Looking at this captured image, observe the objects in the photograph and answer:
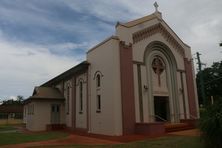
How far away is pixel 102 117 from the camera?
1942 cm

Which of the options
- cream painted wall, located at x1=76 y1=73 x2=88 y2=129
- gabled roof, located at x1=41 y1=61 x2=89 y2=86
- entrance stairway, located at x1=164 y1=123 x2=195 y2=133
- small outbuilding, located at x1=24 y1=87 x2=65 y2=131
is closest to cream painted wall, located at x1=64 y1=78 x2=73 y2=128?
gabled roof, located at x1=41 y1=61 x2=89 y2=86

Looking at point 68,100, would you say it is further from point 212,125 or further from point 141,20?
point 212,125

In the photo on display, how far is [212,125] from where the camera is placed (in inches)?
348

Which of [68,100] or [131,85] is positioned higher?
[131,85]

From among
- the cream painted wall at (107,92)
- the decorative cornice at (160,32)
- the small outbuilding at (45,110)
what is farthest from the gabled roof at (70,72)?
the decorative cornice at (160,32)

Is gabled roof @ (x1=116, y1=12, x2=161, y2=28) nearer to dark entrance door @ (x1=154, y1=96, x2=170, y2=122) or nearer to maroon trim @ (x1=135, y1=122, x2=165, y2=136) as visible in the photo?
dark entrance door @ (x1=154, y1=96, x2=170, y2=122)

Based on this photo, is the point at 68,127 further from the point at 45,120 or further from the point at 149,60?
the point at 149,60

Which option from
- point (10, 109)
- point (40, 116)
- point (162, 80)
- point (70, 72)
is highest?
point (70, 72)

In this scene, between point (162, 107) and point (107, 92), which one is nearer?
point (107, 92)

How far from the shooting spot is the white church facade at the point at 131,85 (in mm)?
18531

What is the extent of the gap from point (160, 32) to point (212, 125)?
1541 centimetres

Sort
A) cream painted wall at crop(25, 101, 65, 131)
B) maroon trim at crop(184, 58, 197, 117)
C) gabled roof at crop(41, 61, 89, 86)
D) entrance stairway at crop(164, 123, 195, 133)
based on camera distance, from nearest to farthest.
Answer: entrance stairway at crop(164, 123, 195, 133) → gabled roof at crop(41, 61, 89, 86) → maroon trim at crop(184, 58, 197, 117) → cream painted wall at crop(25, 101, 65, 131)

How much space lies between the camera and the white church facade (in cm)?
1853

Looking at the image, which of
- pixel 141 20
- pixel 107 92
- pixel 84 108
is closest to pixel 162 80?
pixel 141 20
